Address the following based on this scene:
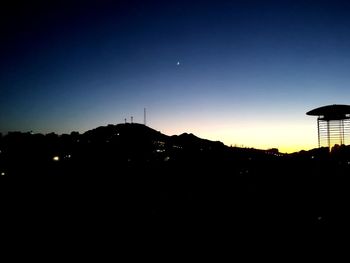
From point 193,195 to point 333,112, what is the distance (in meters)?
8.90

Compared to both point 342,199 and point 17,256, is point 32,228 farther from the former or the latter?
point 342,199

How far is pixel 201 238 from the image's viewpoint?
22.4 feet

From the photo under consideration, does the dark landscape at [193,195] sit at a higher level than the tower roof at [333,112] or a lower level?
lower

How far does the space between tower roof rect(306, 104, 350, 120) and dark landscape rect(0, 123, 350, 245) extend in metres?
1.65

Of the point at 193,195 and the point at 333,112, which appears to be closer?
the point at 193,195

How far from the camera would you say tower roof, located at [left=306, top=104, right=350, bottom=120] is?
13.0 metres

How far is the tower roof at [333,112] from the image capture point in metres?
13.0

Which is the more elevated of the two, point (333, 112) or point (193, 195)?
point (333, 112)

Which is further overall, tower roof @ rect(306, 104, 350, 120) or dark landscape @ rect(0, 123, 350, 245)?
tower roof @ rect(306, 104, 350, 120)

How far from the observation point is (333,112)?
42.8 feet

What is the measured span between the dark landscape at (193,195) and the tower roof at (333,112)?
1655 mm

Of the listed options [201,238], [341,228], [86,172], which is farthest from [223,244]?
[86,172]

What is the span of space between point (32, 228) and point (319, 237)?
8343mm

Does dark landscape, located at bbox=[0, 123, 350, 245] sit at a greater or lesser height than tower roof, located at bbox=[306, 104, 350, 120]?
lesser
